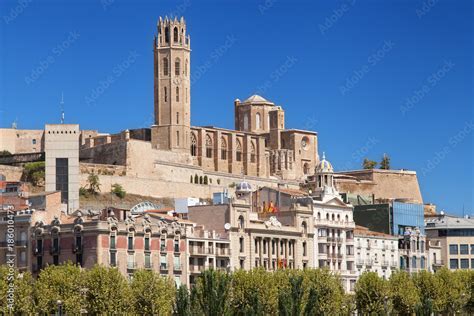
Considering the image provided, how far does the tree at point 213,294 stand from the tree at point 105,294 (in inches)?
195

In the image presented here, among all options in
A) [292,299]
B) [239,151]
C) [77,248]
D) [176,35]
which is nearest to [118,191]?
[176,35]

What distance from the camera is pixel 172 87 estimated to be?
178m

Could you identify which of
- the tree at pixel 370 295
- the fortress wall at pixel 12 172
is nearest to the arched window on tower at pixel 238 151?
Result: the fortress wall at pixel 12 172

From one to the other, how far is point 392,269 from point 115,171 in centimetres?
4032

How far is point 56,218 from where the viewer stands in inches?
4161

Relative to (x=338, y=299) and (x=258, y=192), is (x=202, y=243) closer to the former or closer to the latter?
(x=338, y=299)

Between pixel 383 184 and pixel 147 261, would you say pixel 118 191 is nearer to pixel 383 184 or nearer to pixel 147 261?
pixel 147 261

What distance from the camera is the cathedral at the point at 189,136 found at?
17662cm

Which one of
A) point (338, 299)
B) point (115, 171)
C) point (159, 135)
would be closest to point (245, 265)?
point (338, 299)

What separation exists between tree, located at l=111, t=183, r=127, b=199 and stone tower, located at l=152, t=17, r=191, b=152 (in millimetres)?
20127

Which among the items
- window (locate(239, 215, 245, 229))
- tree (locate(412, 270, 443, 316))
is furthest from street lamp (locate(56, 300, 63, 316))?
tree (locate(412, 270, 443, 316))

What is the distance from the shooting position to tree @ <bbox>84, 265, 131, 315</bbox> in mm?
92125

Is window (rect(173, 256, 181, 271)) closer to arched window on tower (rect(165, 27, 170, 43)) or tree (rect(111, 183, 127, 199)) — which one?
tree (rect(111, 183, 127, 199))

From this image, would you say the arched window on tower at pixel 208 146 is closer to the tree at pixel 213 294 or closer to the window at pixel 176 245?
the window at pixel 176 245
